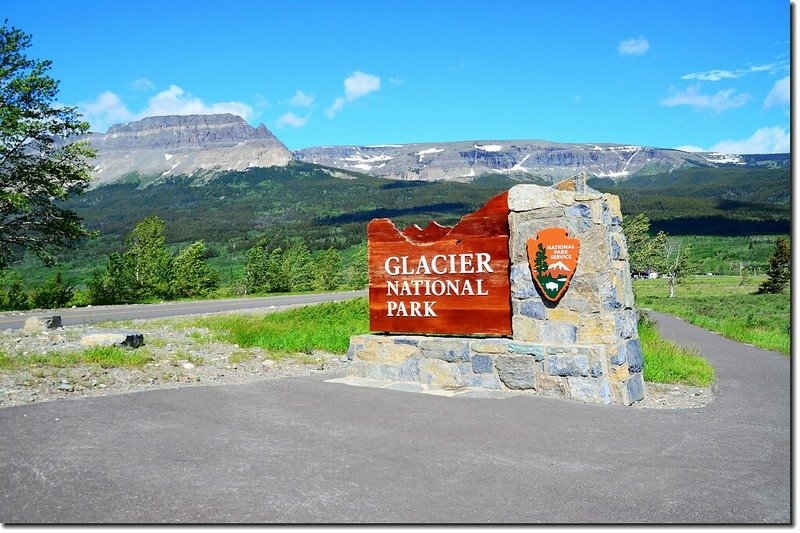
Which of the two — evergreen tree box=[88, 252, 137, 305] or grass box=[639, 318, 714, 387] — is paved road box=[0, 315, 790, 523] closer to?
grass box=[639, 318, 714, 387]

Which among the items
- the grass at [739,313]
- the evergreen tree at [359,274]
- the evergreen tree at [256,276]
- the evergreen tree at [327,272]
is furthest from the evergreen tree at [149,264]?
the grass at [739,313]

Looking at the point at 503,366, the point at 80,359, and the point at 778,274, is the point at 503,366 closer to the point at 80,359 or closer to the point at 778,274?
the point at 80,359

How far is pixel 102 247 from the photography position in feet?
411

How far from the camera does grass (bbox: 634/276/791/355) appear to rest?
16859mm

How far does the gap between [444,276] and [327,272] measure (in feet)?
153

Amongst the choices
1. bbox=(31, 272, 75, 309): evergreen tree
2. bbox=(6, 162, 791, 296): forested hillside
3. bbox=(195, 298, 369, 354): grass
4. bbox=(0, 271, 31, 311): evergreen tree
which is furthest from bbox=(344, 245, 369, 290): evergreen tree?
bbox=(195, 298, 369, 354): grass

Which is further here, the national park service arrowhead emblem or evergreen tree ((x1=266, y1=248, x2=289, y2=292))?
evergreen tree ((x1=266, y1=248, x2=289, y2=292))

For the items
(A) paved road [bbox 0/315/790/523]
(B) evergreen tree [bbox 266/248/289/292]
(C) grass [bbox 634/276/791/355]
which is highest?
(A) paved road [bbox 0/315/790/523]

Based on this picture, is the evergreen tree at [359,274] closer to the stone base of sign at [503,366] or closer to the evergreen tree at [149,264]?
the evergreen tree at [149,264]

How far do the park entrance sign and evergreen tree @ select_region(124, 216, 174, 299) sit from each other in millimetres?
26393

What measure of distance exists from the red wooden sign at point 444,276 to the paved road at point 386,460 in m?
1.48

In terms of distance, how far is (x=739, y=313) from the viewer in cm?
3259

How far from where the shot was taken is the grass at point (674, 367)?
30.4 feet

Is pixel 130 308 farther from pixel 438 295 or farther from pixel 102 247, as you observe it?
pixel 102 247
